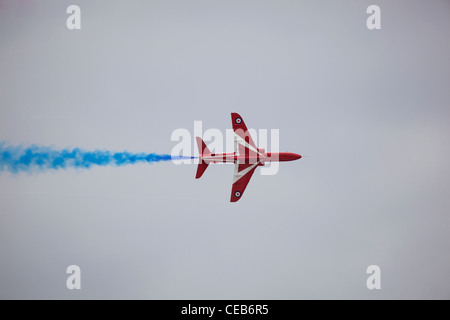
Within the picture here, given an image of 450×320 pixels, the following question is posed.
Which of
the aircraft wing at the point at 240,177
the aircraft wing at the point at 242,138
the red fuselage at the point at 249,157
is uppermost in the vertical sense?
the aircraft wing at the point at 242,138

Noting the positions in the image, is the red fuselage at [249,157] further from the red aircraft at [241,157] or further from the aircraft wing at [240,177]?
the aircraft wing at [240,177]

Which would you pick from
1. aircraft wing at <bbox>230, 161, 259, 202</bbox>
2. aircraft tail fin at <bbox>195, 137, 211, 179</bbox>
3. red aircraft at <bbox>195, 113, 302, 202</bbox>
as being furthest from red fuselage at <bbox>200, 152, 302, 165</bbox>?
aircraft wing at <bbox>230, 161, 259, 202</bbox>

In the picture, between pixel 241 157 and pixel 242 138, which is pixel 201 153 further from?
pixel 242 138

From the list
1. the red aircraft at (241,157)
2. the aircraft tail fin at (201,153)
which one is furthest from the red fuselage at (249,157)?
the aircraft tail fin at (201,153)

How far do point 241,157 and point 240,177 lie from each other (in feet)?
7.62

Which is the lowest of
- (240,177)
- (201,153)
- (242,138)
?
(240,177)

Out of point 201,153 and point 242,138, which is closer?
point 201,153

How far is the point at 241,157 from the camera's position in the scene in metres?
36.6

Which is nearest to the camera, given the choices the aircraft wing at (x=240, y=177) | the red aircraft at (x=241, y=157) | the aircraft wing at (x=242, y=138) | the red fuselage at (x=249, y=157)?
the red fuselage at (x=249, y=157)

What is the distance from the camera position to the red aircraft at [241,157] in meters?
36.3

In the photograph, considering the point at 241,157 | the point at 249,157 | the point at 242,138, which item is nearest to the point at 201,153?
the point at 241,157

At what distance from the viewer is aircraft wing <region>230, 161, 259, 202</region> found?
123 feet
